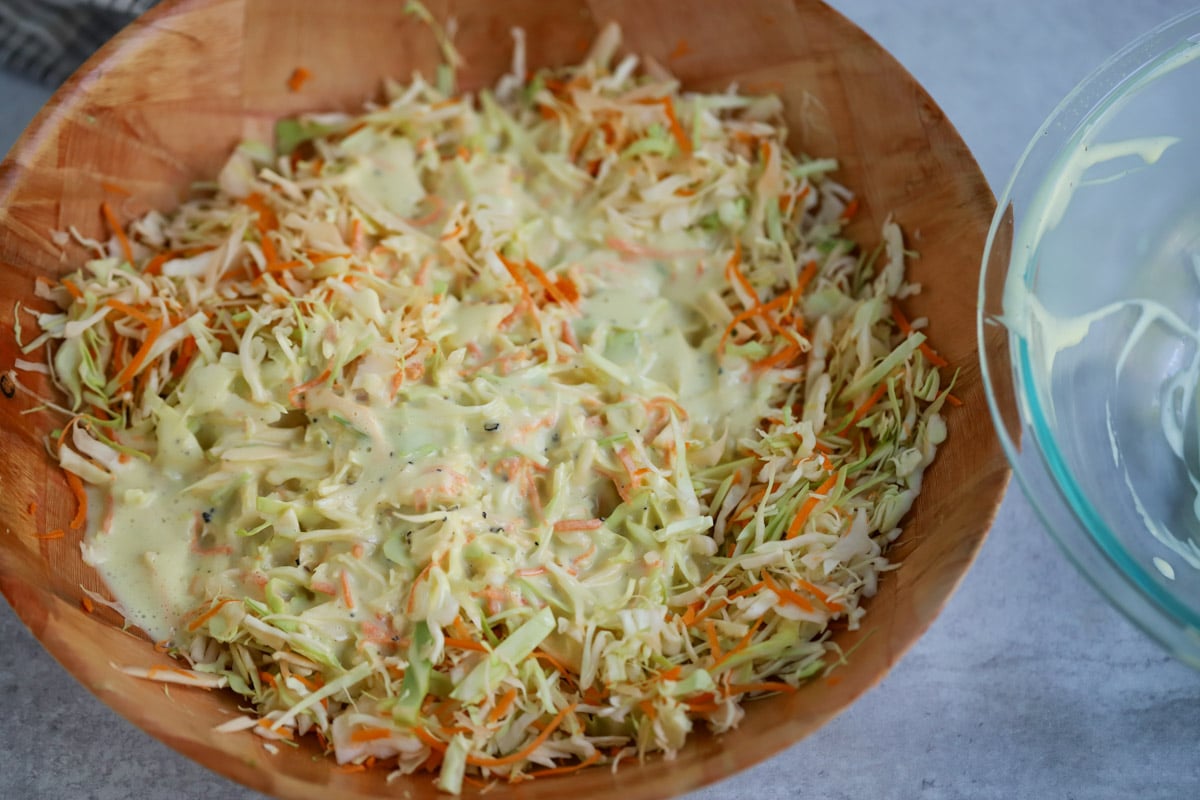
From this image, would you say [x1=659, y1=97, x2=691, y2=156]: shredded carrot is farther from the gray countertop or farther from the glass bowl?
the gray countertop

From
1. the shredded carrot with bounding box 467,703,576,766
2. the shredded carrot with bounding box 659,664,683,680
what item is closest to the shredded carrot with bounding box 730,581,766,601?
the shredded carrot with bounding box 659,664,683,680

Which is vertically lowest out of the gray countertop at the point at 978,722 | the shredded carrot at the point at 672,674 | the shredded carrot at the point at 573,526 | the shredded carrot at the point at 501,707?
the gray countertop at the point at 978,722

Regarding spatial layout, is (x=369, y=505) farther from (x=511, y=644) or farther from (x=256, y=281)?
(x=256, y=281)

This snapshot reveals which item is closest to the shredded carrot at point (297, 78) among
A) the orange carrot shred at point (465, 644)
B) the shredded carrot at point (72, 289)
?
the shredded carrot at point (72, 289)

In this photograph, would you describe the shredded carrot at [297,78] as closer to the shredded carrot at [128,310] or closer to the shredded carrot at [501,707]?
the shredded carrot at [128,310]

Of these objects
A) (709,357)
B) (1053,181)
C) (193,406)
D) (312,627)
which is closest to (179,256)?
(193,406)

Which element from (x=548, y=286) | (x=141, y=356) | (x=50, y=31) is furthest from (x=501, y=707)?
(x=50, y=31)

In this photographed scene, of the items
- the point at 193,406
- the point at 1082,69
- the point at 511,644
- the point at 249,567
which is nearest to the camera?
the point at 511,644
